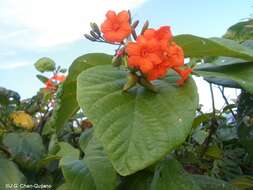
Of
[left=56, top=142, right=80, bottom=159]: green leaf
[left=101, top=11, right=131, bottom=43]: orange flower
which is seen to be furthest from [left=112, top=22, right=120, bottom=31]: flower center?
[left=56, top=142, right=80, bottom=159]: green leaf

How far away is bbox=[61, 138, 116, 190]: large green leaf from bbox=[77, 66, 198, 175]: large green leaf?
171 mm

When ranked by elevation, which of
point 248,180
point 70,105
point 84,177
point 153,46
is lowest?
point 248,180

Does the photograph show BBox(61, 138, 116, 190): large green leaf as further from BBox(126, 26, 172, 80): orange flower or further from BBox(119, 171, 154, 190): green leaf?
BBox(126, 26, 172, 80): orange flower

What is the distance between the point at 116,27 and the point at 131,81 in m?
0.11

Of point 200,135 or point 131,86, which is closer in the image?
point 131,86

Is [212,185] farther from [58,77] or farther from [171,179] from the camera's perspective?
[58,77]

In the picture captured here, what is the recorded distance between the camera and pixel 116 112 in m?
0.66

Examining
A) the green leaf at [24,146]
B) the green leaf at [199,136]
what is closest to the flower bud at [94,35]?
the green leaf at [199,136]

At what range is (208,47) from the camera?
746 millimetres

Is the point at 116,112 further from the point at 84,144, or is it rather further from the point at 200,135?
the point at 200,135

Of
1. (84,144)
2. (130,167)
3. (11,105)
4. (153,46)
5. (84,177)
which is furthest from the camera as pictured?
(11,105)

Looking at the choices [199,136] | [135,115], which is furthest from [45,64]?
[135,115]

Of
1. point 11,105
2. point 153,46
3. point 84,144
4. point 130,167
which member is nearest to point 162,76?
point 153,46

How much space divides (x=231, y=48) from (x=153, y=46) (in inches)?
5.4
